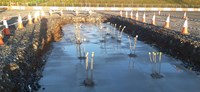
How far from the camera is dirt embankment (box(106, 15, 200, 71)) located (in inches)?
623

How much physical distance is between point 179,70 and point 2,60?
7.81 meters

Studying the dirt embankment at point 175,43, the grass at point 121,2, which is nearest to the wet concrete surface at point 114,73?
the dirt embankment at point 175,43

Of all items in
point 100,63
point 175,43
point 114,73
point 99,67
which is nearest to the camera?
point 114,73

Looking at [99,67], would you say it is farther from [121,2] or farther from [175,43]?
[121,2]

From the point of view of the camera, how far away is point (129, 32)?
27.0 metres

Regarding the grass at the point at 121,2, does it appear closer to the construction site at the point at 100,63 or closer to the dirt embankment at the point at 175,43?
the dirt embankment at the point at 175,43

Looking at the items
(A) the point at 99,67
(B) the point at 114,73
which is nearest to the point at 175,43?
(A) the point at 99,67

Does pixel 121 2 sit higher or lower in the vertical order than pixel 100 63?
higher

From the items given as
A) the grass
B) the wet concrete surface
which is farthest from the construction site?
the grass

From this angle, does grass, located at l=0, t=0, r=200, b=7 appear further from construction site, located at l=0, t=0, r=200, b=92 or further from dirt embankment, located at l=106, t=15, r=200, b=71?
construction site, located at l=0, t=0, r=200, b=92

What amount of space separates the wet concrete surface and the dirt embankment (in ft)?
1.84

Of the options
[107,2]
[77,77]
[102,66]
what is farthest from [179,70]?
[107,2]

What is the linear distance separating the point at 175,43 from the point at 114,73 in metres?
5.89

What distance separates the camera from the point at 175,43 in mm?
18406
